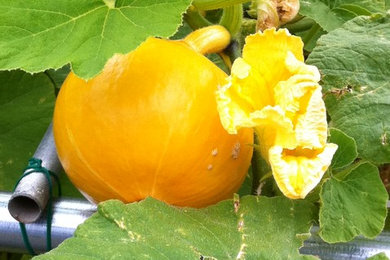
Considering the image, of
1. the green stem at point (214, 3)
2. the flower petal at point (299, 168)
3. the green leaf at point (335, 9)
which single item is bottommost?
the green leaf at point (335, 9)

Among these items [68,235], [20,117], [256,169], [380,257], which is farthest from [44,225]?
[20,117]

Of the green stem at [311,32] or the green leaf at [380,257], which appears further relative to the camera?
the green stem at [311,32]

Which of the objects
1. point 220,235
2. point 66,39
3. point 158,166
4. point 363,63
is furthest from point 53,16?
point 363,63

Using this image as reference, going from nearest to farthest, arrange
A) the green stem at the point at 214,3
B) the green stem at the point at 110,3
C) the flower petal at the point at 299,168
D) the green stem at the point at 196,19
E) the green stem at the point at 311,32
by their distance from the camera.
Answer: the flower petal at the point at 299,168 → the green stem at the point at 110,3 → the green stem at the point at 214,3 → the green stem at the point at 196,19 → the green stem at the point at 311,32

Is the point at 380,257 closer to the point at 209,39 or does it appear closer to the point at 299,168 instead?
the point at 299,168

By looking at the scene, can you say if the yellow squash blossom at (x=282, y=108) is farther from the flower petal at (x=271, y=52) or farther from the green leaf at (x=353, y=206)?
the green leaf at (x=353, y=206)

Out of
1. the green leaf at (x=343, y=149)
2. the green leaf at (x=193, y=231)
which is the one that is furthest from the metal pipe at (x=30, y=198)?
the green leaf at (x=343, y=149)

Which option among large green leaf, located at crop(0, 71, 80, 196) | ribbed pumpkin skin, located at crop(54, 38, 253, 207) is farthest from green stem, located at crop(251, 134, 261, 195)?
large green leaf, located at crop(0, 71, 80, 196)

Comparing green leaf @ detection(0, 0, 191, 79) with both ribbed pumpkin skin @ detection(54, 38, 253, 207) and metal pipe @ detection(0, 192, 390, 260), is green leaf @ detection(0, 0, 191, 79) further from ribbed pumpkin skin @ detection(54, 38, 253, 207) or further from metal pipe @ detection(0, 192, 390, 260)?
metal pipe @ detection(0, 192, 390, 260)

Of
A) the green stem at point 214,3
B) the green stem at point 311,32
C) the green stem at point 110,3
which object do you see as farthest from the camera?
the green stem at point 311,32
